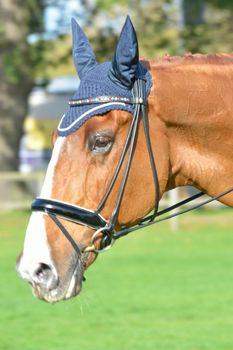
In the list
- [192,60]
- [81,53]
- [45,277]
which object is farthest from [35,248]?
[192,60]

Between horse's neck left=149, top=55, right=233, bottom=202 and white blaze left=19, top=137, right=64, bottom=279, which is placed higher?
horse's neck left=149, top=55, right=233, bottom=202

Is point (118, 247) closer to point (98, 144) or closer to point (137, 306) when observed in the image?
point (137, 306)

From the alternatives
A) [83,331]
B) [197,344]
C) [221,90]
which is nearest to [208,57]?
[221,90]

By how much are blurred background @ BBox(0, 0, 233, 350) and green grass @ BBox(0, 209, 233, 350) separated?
0.01 meters

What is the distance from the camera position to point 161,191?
448 cm

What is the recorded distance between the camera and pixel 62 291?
4.19 meters

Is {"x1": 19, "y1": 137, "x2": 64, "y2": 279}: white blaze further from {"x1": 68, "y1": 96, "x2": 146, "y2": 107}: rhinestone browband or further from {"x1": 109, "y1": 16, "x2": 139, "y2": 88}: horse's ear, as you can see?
{"x1": 109, "y1": 16, "x2": 139, "y2": 88}: horse's ear

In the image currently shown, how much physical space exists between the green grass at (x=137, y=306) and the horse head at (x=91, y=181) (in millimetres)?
370

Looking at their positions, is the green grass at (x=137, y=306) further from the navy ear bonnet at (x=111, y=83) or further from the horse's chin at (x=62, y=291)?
the navy ear bonnet at (x=111, y=83)

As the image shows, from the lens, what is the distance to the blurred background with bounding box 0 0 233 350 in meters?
8.64

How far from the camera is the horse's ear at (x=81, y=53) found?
15.3 ft

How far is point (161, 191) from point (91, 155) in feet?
1.36

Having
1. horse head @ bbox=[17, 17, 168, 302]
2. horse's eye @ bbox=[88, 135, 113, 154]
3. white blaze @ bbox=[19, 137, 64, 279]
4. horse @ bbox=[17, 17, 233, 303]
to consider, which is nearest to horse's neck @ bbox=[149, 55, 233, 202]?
horse @ bbox=[17, 17, 233, 303]

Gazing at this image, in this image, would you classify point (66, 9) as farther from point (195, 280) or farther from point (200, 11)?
point (195, 280)
